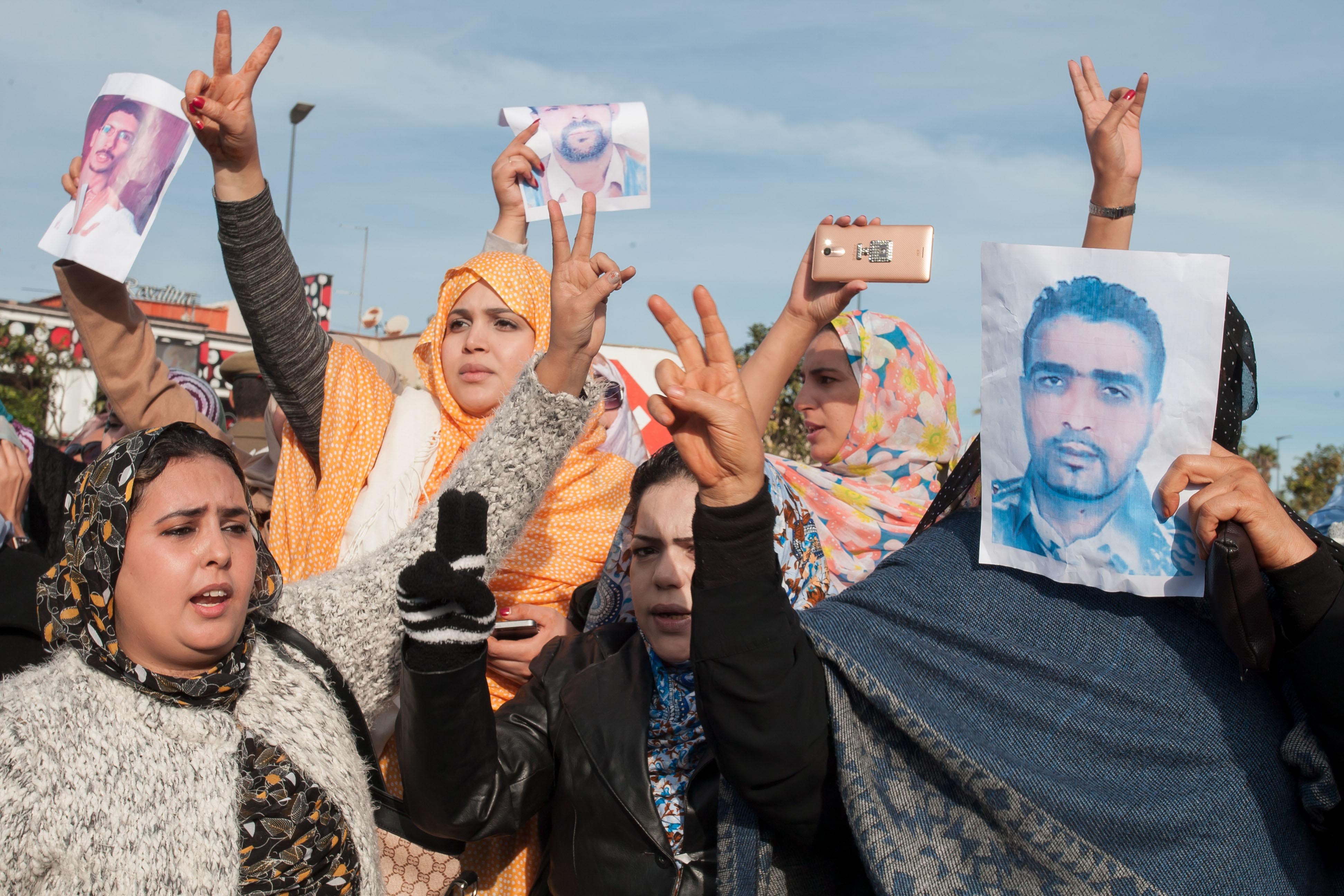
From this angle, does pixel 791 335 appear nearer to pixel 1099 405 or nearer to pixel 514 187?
pixel 1099 405

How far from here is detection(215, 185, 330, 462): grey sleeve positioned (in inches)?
98.8

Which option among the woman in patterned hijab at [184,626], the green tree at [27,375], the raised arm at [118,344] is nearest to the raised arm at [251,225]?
the raised arm at [118,344]

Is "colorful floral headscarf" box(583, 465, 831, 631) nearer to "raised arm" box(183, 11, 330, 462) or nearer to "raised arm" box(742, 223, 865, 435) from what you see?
"raised arm" box(742, 223, 865, 435)

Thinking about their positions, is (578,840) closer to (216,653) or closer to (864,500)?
(216,653)

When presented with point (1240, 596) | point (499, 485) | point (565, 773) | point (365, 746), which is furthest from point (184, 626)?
point (1240, 596)

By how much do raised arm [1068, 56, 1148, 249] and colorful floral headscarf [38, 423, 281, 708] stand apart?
1868 mm

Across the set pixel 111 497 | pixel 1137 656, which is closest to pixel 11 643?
pixel 111 497

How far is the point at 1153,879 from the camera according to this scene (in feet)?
5.64

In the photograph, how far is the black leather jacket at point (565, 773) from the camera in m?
2.07

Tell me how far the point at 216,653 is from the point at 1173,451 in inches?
68.4

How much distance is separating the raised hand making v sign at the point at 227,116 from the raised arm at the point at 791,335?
4.23ft

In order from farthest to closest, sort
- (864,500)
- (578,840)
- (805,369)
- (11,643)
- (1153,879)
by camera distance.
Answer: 1. (805,369)
2. (864,500)
3. (11,643)
4. (578,840)
5. (1153,879)

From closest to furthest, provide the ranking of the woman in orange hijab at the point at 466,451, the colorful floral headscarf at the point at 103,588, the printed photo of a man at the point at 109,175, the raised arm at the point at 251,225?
the colorful floral headscarf at the point at 103,588 → the raised arm at the point at 251,225 → the woman in orange hijab at the point at 466,451 → the printed photo of a man at the point at 109,175

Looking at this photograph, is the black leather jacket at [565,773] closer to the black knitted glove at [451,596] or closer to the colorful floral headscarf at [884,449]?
the black knitted glove at [451,596]
